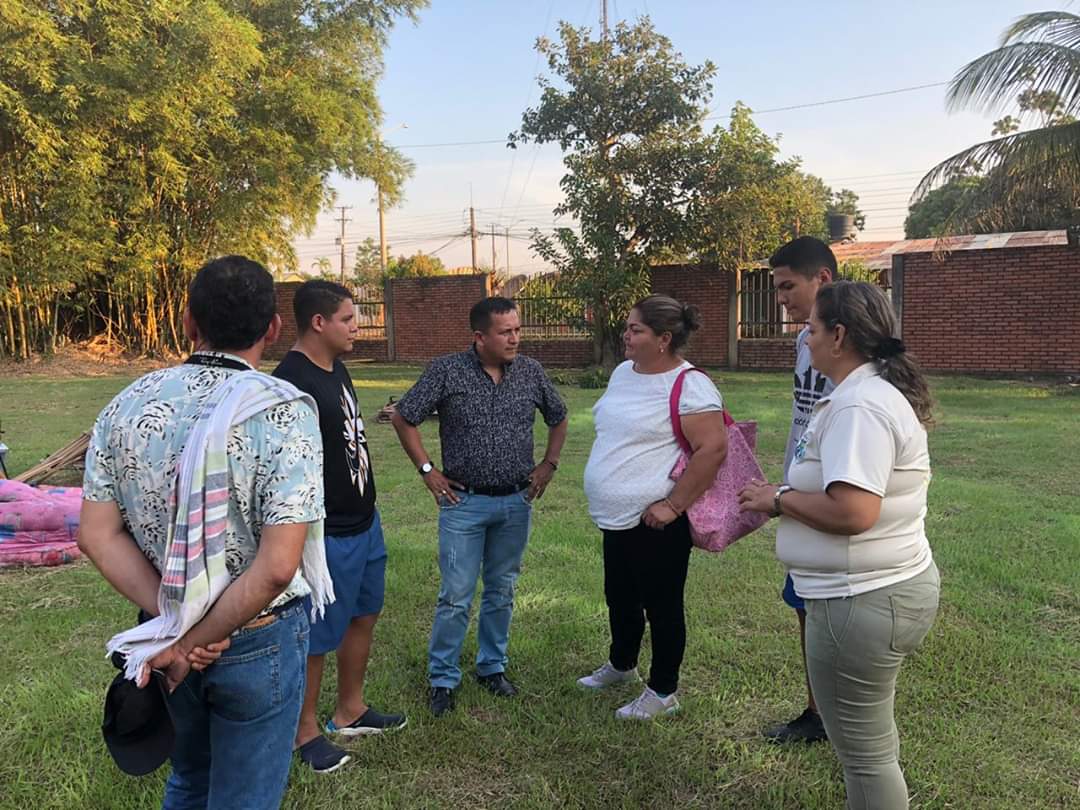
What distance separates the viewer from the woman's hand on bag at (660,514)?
8.98 ft

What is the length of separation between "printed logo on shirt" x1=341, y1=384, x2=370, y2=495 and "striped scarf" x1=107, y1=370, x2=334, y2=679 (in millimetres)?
1080

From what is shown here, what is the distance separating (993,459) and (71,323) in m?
21.9

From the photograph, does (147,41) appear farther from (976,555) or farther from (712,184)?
(976,555)

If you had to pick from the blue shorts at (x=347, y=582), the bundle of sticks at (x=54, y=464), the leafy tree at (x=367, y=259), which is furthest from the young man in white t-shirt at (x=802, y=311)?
the leafy tree at (x=367, y=259)

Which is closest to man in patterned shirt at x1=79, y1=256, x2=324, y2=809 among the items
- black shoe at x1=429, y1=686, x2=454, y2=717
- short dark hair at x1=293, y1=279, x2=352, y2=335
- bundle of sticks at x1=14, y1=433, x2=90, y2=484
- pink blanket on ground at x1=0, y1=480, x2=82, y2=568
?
short dark hair at x1=293, y1=279, x2=352, y2=335

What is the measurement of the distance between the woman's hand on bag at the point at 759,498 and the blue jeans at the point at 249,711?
1221mm

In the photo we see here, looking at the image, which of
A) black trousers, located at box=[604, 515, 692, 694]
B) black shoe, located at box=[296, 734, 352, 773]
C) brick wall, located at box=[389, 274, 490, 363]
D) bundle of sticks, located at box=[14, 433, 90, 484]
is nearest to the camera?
black shoe, located at box=[296, 734, 352, 773]

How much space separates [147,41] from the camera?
50.4 feet

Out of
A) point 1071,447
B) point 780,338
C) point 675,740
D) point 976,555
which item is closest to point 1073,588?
point 976,555

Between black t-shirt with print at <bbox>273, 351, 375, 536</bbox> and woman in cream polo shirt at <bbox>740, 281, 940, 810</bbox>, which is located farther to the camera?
black t-shirt with print at <bbox>273, 351, 375, 536</bbox>

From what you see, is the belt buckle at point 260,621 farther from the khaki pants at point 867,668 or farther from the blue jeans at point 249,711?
the khaki pants at point 867,668

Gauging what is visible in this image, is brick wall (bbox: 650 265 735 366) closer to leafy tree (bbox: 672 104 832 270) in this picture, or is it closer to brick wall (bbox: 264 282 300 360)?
leafy tree (bbox: 672 104 832 270)

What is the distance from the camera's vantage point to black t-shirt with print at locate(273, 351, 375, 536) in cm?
254

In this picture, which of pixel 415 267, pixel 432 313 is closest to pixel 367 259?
pixel 415 267
